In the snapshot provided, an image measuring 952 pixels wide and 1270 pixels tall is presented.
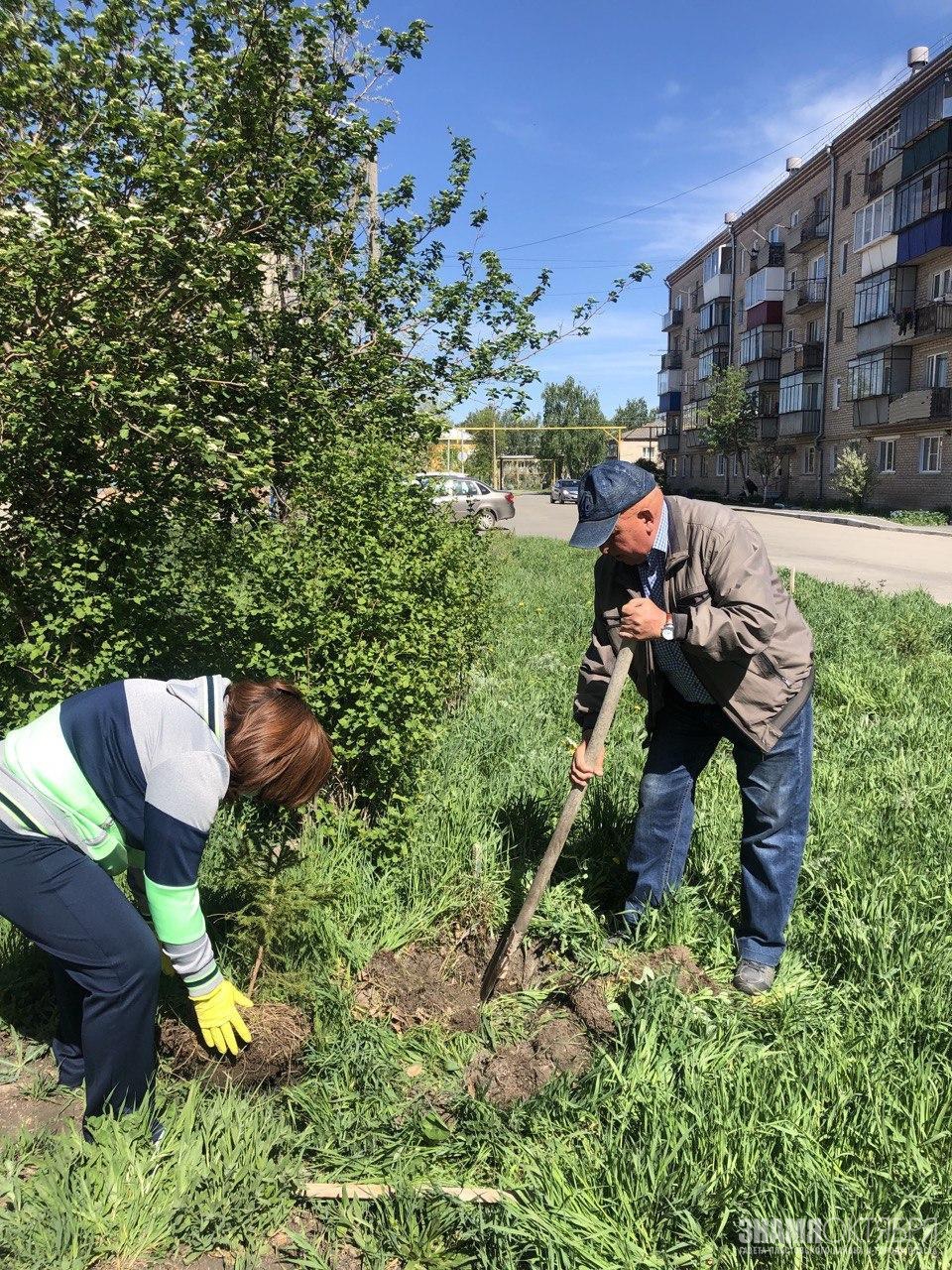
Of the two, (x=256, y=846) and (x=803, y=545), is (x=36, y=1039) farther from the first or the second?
(x=803, y=545)

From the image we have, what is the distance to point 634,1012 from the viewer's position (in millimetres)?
2738

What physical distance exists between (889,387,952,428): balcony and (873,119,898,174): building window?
30.5ft

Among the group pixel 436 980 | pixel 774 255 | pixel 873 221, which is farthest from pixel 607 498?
pixel 774 255

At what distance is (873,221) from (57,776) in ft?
131

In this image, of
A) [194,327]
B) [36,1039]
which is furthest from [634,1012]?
[194,327]

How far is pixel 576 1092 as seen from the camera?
2518 millimetres

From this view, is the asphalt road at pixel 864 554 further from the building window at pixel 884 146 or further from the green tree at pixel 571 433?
the green tree at pixel 571 433

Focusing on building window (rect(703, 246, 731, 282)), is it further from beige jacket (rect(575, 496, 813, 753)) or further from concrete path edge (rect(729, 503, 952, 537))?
beige jacket (rect(575, 496, 813, 753))

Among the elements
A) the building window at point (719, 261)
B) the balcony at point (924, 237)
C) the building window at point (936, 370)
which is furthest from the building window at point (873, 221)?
the building window at point (719, 261)

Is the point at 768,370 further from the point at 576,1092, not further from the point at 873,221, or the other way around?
the point at 576,1092

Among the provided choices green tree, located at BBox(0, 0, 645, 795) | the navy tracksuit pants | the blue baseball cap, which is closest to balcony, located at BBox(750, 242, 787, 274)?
green tree, located at BBox(0, 0, 645, 795)

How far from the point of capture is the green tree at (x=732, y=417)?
43125mm

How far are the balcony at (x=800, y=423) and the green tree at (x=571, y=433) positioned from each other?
29.6m

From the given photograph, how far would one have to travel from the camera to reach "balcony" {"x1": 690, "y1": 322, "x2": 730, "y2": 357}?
176ft
